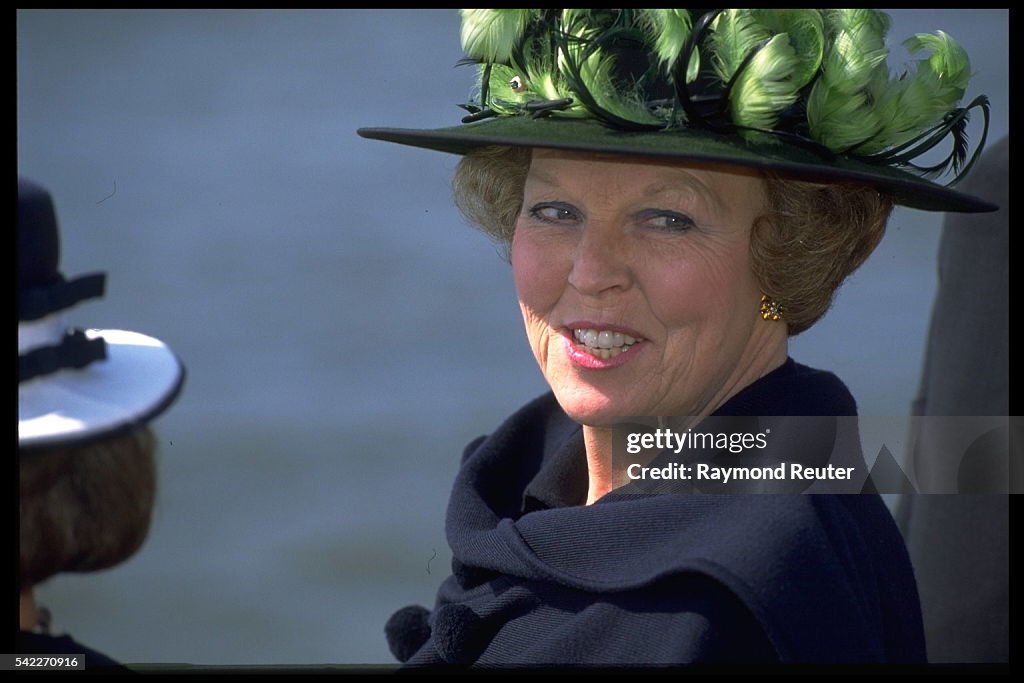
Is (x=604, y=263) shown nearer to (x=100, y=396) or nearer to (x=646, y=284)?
(x=646, y=284)

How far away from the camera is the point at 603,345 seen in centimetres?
259

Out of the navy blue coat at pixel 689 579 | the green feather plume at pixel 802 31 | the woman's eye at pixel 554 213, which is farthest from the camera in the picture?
the woman's eye at pixel 554 213

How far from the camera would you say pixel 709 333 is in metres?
2.54

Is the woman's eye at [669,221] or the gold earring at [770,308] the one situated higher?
the woman's eye at [669,221]

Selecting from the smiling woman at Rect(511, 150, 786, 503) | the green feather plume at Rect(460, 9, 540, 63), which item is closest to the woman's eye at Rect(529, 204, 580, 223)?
the smiling woman at Rect(511, 150, 786, 503)

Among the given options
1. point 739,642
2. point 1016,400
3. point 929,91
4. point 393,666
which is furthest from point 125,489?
point 1016,400

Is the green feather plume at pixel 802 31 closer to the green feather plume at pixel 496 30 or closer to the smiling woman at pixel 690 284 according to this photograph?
the smiling woman at pixel 690 284

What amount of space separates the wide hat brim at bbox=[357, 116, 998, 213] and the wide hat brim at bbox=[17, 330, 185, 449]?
2.39ft

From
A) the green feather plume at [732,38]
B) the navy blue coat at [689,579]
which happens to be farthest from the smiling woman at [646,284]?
the green feather plume at [732,38]

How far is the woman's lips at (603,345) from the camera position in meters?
2.57

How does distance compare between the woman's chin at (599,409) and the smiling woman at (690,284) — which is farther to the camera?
the woman's chin at (599,409)

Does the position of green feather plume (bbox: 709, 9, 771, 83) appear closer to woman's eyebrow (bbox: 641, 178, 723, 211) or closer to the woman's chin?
woman's eyebrow (bbox: 641, 178, 723, 211)

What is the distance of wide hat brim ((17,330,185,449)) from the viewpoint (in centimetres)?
194

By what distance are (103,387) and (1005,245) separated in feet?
7.76
